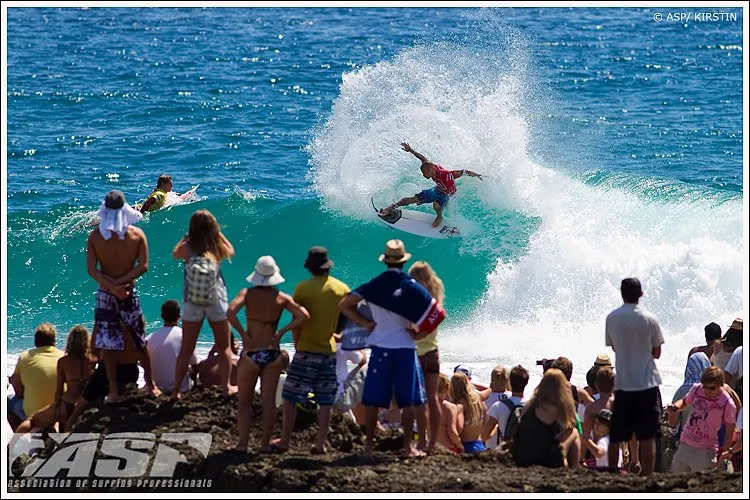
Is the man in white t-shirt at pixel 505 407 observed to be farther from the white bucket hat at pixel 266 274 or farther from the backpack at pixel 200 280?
the backpack at pixel 200 280

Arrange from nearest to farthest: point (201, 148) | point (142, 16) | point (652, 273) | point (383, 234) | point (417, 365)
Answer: point (417, 365) → point (652, 273) → point (383, 234) → point (201, 148) → point (142, 16)

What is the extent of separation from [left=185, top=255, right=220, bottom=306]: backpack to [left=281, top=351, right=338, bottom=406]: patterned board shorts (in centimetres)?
88

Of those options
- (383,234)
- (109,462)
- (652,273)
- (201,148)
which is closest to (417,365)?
(109,462)

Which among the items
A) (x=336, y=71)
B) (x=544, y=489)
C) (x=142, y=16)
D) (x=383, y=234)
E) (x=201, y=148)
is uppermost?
(x=142, y=16)

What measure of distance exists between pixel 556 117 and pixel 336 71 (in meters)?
7.41

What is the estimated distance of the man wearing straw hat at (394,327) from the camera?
8.89 m

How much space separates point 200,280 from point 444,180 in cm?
920

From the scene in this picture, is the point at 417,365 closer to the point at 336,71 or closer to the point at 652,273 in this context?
the point at 652,273

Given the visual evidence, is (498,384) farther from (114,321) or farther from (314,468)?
(114,321)

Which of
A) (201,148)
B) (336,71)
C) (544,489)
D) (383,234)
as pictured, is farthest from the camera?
(336,71)

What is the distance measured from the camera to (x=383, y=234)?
66.2 feet

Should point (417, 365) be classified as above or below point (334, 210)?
below

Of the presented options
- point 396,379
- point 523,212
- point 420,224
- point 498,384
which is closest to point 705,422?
point 498,384

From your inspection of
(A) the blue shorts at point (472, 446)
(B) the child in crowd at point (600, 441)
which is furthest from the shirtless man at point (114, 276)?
(B) the child in crowd at point (600, 441)
